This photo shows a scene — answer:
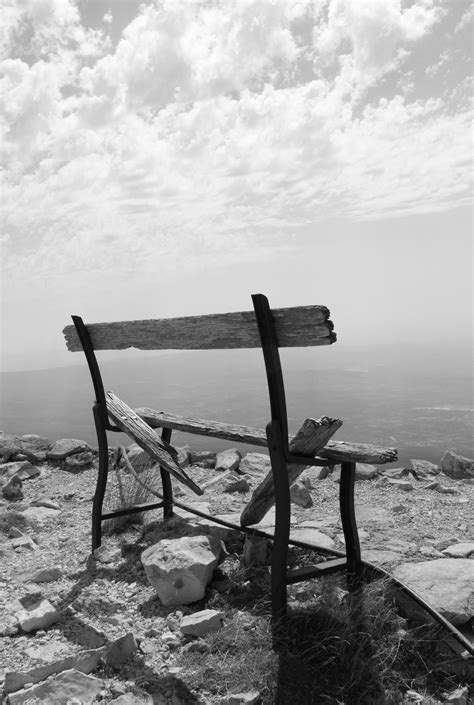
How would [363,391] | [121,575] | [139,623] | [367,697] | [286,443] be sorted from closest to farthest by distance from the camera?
1. [367,697]
2. [286,443]
3. [139,623]
4. [121,575]
5. [363,391]

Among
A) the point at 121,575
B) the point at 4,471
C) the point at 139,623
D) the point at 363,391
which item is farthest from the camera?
the point at 363,391

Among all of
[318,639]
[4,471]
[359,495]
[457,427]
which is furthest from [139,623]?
[457,427]

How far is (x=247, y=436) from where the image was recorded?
16.3ft

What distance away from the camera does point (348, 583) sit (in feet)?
13.9

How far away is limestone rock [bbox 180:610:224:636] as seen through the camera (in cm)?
387

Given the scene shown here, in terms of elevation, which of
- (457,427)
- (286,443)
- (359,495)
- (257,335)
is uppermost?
(257,335)

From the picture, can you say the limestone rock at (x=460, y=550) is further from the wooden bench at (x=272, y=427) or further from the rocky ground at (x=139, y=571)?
the wooden bench at (x=272, y=427)

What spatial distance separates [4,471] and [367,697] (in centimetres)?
768

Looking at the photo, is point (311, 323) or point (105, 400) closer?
point (311, 323)

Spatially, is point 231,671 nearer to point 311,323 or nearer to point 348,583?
point 348,583

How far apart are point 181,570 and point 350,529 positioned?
1.40 m

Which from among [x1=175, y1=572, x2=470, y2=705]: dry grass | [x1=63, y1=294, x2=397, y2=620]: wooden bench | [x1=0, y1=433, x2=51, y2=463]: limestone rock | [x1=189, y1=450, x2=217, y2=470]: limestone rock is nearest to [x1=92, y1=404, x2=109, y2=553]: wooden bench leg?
[x1=63, y1=294, x2=397, y2=620]: wooden bench

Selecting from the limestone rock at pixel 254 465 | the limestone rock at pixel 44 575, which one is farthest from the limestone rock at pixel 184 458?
the limestone rock at pixel 44 575

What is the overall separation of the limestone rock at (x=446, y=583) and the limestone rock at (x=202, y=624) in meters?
1.37
